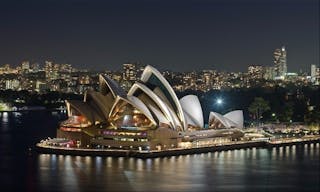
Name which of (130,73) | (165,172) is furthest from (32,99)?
(165,172)

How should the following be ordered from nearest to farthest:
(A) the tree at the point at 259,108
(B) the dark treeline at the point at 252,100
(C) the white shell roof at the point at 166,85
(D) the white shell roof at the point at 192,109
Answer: (C) the white shell roof at the point at 166,85 < (D) the white shell roof at the point at 192,109 < (B) the dark treeline at the point at 252,100 < (A) the tree at the point at 259,108

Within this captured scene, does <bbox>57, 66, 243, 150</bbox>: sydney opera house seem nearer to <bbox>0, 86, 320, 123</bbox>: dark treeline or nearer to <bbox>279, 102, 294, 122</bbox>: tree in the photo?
<bbox>0, 86, 320, 123</bbox>: dark treeline

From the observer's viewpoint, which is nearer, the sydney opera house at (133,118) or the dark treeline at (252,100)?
the sydney opera house at (133,118)

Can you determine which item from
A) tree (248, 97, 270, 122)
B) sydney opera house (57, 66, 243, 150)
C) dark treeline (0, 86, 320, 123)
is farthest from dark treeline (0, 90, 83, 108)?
sydney opera house (57, 66, 243, 150)

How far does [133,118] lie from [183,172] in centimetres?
517

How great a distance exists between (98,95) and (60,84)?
213 feet

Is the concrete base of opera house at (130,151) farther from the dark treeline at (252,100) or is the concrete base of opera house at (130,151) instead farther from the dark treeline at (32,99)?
the dark treeline at (32,99)

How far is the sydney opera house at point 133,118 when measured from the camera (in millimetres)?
26047

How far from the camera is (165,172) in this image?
21.6 meters

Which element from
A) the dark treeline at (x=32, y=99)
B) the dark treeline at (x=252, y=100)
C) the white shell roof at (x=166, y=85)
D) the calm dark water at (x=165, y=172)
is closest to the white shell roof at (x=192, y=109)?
the white shell roof at (x=166, y=85)

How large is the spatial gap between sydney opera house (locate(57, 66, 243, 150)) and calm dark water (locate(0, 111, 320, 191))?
119 cm

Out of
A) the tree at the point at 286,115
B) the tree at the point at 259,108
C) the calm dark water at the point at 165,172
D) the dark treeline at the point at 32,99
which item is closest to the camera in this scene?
the calm dark water at the point at 165,172

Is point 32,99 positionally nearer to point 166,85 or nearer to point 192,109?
point 192,109

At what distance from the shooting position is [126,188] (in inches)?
733
